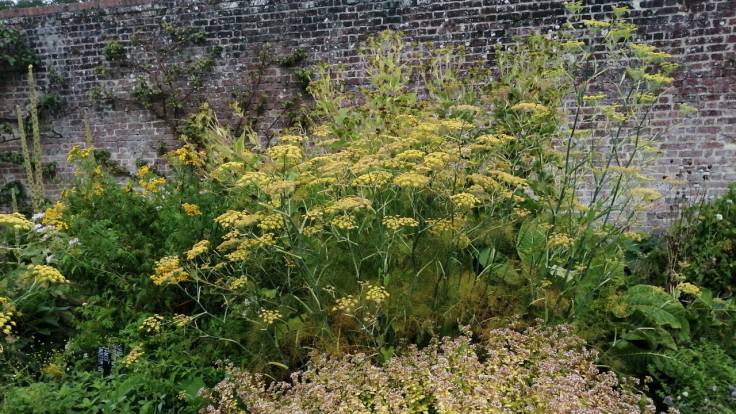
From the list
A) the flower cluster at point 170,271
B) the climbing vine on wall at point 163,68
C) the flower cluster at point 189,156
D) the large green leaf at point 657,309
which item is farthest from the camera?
the climbing vine on wall at point 163,68

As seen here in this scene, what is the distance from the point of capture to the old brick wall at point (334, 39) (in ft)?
19.5

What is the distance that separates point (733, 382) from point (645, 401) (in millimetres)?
699

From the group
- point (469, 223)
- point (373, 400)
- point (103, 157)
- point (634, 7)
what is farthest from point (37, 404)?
point (634, 7)

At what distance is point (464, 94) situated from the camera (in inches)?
155

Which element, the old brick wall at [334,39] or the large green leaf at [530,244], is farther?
the old brick wall at [334,39]

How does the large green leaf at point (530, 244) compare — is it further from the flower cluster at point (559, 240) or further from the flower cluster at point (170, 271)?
the flower cluster at point (170, 271)

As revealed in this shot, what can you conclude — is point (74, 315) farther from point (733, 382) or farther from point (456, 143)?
point (733, 382)

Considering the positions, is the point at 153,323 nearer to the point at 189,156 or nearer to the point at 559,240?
the point at 189,156

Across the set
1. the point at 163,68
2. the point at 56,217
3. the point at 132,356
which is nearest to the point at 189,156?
the point at 56,217

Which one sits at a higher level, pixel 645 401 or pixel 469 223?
pixel 469 223

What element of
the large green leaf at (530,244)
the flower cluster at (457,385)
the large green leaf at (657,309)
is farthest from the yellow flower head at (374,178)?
the large green leaf at (657,309)

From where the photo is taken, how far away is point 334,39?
675 centimetres

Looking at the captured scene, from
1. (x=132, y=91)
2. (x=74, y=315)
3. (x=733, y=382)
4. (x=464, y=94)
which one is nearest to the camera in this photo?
(x=733, y=382)

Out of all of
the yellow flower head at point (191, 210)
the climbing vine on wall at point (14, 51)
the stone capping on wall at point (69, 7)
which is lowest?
the yellow flower head at point (191, 210)
